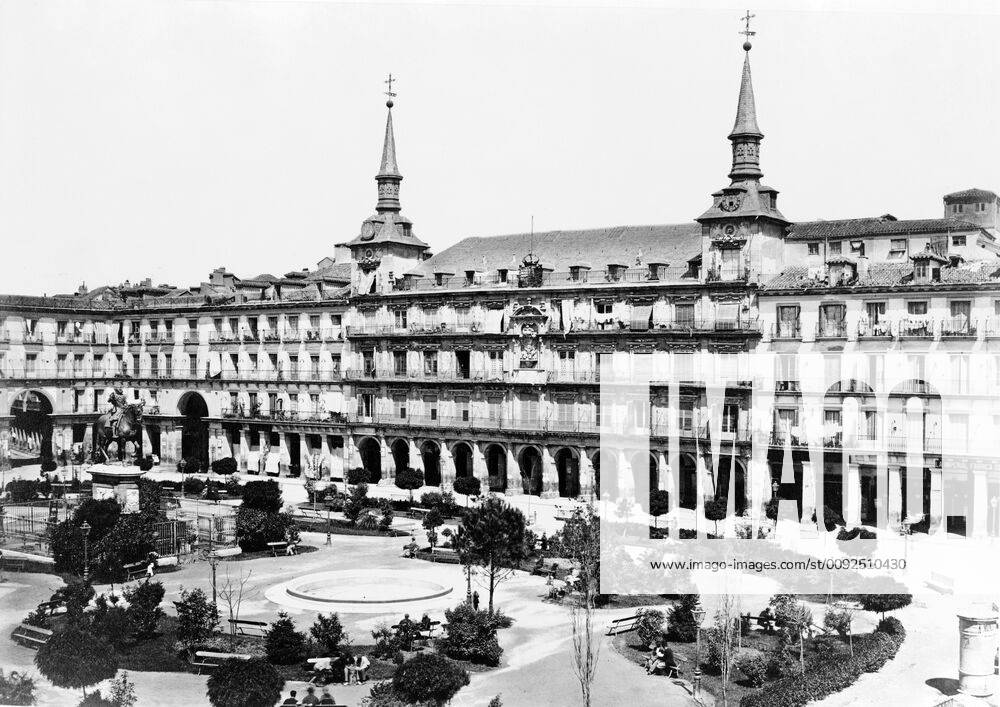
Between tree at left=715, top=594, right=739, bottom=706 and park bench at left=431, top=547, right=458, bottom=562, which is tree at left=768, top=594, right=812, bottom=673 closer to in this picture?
tree at left=715, top=594, right=739, bottom=706

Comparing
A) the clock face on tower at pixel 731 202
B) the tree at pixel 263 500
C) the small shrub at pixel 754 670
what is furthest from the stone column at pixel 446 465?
the small shrub at pixel 754 670

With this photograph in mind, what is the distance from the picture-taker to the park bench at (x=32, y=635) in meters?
30.4

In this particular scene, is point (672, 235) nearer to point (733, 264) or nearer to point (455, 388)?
point (733, 264)

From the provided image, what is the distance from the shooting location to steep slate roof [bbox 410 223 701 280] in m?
60.3

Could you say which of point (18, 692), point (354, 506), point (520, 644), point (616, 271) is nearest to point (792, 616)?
point (520, 644)

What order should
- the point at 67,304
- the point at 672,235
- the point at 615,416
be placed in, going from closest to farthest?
the point at 615,416 → the point at 672,235 → the point at 67,304

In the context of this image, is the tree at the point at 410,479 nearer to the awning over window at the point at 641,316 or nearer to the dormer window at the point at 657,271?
the awning over window at the point at 641,316

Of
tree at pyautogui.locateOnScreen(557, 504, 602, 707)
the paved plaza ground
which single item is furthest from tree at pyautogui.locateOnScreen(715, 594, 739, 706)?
tree at pyautogui.locateOnScreen(557, 504, 602, 707)

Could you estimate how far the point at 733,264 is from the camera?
55.0 metres

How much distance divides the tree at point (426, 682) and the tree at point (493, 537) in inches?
351

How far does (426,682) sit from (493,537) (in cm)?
999

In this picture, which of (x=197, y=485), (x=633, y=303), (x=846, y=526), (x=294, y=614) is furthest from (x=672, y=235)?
(x=294, y=614)

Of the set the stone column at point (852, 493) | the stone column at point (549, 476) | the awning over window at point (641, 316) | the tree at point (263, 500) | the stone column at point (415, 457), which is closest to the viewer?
the tree at point (263, 500)

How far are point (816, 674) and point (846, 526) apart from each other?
2114 cm
